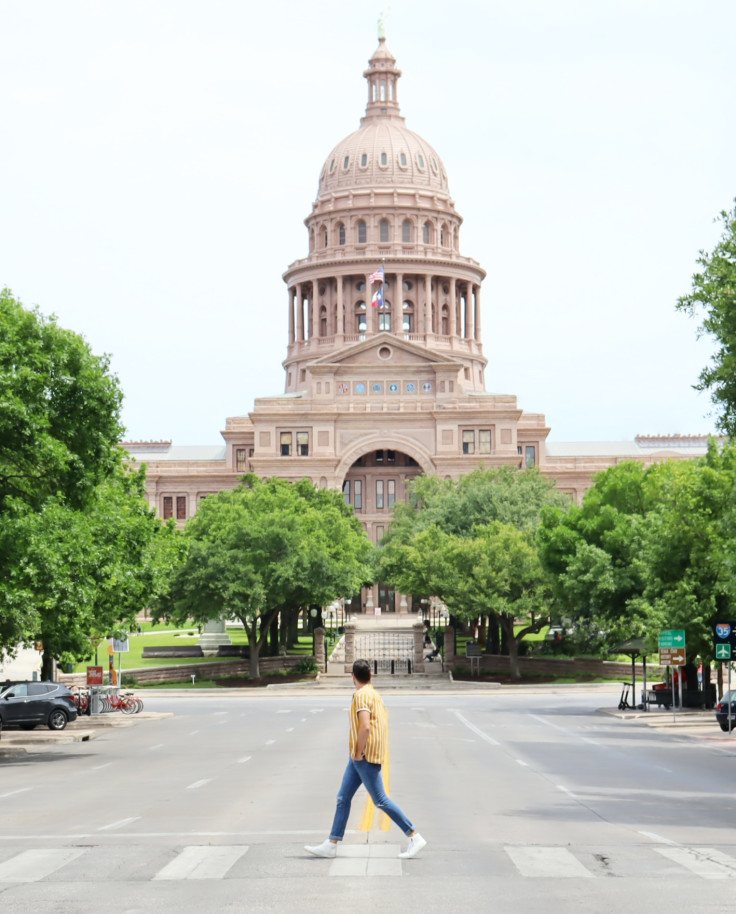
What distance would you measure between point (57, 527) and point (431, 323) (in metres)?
119

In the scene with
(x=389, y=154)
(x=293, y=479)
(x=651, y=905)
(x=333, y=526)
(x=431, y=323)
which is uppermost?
(x=389, y=154)

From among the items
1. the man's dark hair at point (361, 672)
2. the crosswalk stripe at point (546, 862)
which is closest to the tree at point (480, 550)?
the crosswalk stripe at point (546, 862)

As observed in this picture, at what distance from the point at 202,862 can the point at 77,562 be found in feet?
55.1

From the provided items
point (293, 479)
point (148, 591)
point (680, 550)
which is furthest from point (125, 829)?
point (293, 479)

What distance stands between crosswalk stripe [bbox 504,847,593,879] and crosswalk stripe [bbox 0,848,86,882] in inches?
166

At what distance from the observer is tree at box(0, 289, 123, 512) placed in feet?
99.3

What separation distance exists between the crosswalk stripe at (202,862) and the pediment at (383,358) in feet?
379

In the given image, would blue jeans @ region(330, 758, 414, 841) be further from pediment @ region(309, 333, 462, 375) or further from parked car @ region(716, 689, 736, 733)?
pediment @ region(309, 333, 462, 375)

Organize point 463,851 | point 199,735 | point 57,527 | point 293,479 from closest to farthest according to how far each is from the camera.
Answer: point 463,851 → point 57,527 → point 199,735 → point 293,479

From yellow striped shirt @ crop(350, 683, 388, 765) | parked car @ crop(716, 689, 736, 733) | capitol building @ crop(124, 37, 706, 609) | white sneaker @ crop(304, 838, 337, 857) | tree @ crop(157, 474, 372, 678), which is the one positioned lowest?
white sneaker @ crop(304, 838, 337, 857)

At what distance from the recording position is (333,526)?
84438 mm

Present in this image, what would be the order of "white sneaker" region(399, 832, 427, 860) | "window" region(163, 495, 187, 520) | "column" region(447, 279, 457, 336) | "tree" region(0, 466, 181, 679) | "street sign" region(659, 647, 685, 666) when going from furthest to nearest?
"column" region(447, 279, 457, 336) → "window" region(163, 495, 187, 520) → "street sign" region(659, 647, 685, 666) → "tree" region(0, 466, 181, 679) → "white sneaker" region(399, 832, 427, 860)

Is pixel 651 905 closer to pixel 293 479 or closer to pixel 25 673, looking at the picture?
pixel 25 673

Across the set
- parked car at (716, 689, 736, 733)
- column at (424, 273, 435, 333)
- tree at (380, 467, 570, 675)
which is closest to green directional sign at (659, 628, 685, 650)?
parked car at (716, 689, 736, 733)
